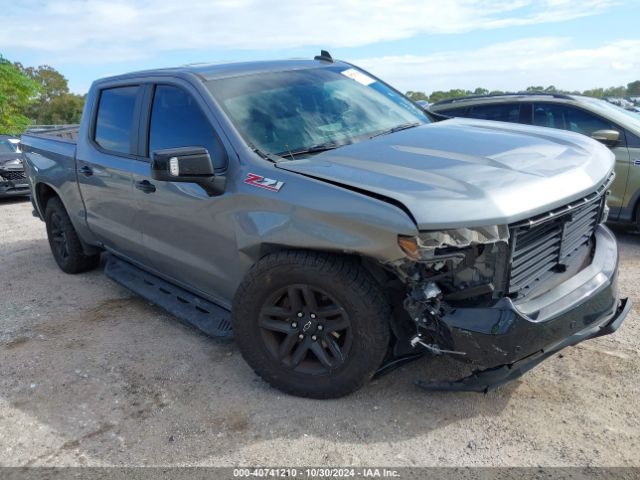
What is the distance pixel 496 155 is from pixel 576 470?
62.2 inches

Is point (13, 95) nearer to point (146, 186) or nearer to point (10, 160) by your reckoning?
point (10, 160)

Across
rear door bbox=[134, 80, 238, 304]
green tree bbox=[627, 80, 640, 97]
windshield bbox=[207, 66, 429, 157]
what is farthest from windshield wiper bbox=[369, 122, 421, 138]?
green tree bbox=[627, 80, 640, 97]

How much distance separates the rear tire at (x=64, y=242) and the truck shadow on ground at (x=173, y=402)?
1364 mm

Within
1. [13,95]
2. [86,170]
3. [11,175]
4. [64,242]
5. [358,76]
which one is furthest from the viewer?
[13,95]

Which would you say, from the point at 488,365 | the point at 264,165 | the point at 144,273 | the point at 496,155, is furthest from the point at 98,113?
Result: the point at 488,365

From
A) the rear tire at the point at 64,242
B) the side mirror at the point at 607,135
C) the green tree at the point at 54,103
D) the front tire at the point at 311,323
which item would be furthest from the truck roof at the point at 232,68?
the green tree at the point at 54,103

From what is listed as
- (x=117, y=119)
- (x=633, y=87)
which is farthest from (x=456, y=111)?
(x=633, y=87)

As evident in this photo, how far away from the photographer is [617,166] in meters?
6.35

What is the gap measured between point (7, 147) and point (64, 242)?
27.0 ft

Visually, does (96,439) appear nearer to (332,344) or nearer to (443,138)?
(332,344)

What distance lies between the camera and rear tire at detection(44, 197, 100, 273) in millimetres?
5770

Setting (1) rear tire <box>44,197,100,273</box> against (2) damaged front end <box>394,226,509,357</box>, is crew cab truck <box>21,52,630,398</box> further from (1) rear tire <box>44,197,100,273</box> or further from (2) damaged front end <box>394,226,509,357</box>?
(1) rear tire <box>44,197,100,273</box>

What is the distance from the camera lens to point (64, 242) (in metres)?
5.95

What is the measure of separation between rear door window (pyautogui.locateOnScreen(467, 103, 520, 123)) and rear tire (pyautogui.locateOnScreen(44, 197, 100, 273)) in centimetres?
490
